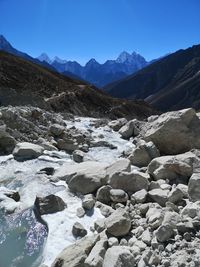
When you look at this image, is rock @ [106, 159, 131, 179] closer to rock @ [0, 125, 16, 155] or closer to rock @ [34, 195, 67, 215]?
rock @ [34, 195, 67, 215]

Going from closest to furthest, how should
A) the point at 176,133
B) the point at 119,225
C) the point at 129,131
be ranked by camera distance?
the point at 119,225
the point at 176,133
the point at 129,131

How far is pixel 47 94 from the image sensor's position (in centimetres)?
5003

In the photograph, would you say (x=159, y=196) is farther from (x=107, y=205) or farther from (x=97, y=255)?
(x=97, y=255)

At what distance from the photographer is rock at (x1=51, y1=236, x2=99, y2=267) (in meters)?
8.12

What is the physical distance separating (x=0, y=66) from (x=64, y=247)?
45.1 metres

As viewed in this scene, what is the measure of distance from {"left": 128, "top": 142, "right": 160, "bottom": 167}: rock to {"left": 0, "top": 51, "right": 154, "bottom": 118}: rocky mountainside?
70.9 ft

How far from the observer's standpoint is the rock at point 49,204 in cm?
1128

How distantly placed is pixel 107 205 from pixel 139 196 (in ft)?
3.43

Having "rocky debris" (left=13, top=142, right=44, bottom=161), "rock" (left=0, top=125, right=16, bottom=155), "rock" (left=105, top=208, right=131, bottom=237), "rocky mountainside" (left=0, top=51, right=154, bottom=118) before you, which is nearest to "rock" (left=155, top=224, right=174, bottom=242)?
"rock" (left=105, top=208, right=131, bottom=237)

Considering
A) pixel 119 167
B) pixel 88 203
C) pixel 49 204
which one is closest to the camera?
pixel 88 203

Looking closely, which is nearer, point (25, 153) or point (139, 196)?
point (139, 196)

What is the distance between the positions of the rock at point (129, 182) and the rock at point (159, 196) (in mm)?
728

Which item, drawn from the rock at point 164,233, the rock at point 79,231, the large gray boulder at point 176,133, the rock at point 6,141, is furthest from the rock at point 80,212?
the rock at point 6,141

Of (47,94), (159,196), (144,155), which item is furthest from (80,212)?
(47,94)
